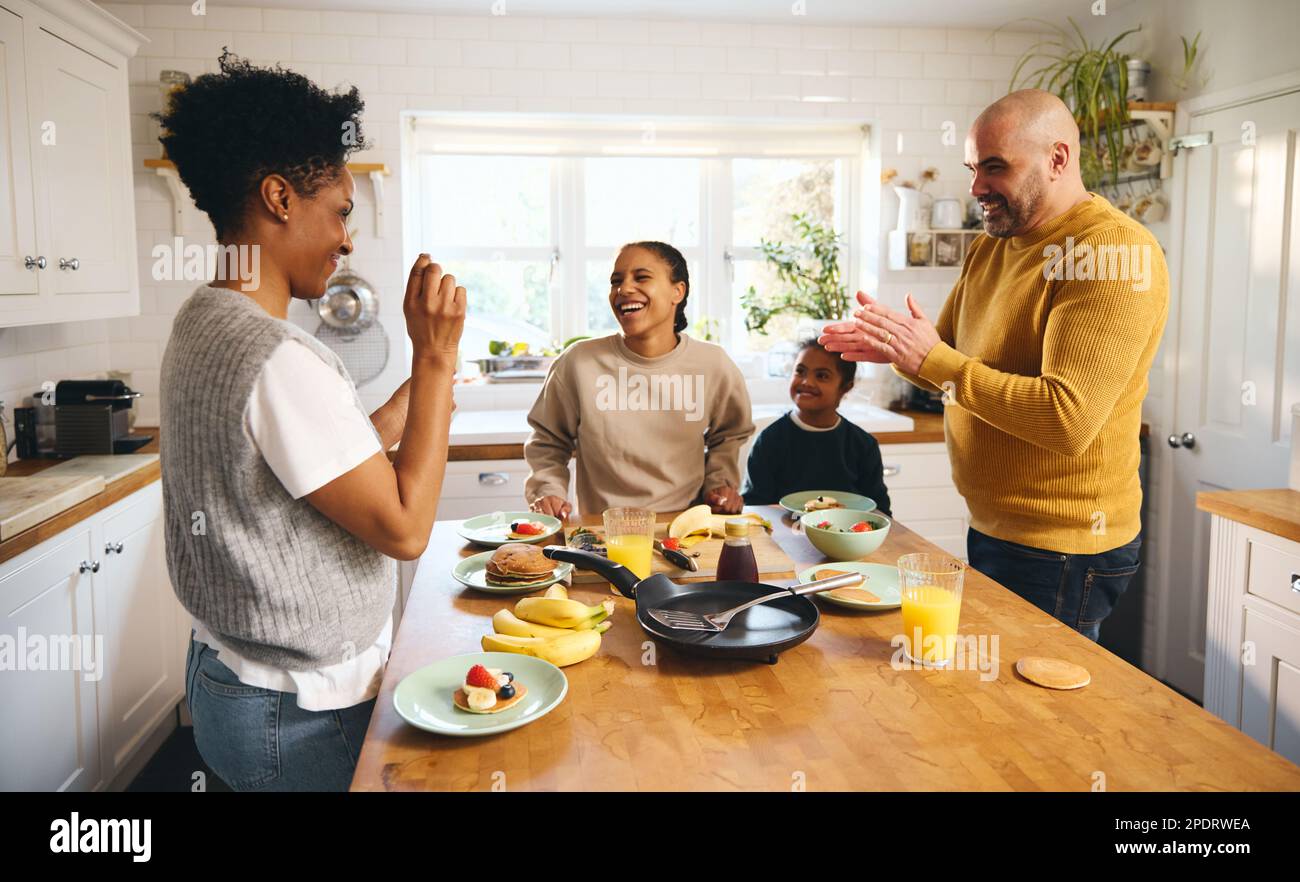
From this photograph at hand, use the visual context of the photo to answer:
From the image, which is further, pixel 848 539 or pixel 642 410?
pixel 642 410

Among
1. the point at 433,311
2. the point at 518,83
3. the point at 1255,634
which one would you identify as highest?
the point at 518,83

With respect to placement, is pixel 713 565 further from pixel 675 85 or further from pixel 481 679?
pixel 675 85

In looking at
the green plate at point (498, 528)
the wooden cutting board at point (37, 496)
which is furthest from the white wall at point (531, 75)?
the green plate at point (498, 528)

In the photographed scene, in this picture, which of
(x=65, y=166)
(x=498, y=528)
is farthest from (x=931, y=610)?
(x=65, y=166)

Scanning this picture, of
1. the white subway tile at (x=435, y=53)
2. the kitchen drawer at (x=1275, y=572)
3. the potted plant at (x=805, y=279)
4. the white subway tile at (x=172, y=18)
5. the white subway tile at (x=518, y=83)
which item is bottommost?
the kitchen drawer at (x=1275, y=572)

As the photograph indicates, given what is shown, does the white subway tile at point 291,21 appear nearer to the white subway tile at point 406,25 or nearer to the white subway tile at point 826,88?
the white subway tile at point 406,25

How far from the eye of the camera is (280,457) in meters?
1.17

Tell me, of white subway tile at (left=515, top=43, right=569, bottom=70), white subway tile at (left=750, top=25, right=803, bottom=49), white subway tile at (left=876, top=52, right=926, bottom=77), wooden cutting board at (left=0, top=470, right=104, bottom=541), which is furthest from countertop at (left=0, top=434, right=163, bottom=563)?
white subway tile at (left=876, top=52, right=926, bottom=77)

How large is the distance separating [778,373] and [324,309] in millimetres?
1968

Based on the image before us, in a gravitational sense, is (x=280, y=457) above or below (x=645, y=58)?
below

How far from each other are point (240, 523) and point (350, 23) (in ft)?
10.9

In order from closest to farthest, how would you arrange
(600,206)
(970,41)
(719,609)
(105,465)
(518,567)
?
(719,609) < (518,567) < (105,465) < (970,41) < (600,206)

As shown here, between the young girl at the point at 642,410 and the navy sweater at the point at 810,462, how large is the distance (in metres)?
0.24

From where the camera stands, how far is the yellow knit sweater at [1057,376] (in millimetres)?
1874
